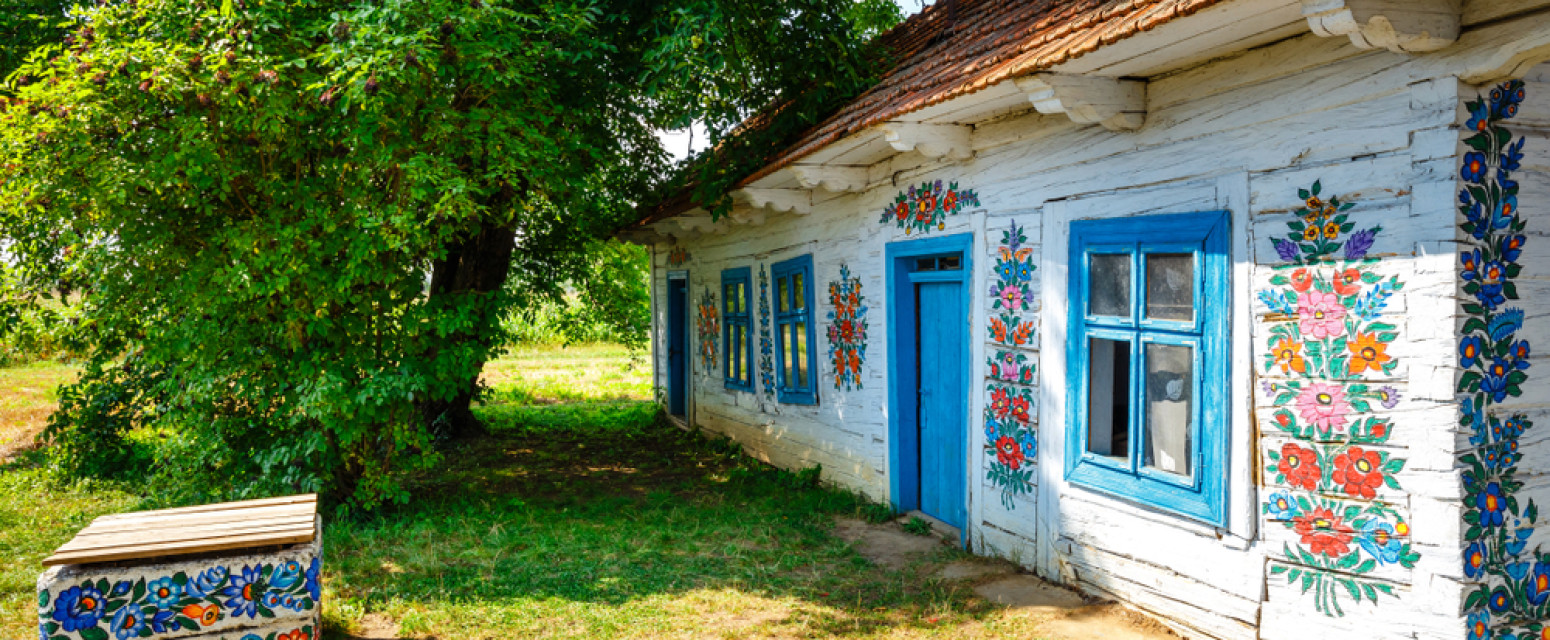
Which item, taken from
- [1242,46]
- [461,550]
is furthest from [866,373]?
[1242,46]

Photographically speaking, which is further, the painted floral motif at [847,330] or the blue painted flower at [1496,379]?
the painted floral motif at [847,330]

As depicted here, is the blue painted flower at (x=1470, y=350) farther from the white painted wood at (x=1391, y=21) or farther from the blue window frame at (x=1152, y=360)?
the white painted wood at (x=1391, y=21)

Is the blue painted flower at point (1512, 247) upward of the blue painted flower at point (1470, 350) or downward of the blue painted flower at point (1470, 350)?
upward

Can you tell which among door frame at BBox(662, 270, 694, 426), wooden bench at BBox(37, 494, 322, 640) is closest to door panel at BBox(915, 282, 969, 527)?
wooden bench at BBox(37, 494, 322, 640)

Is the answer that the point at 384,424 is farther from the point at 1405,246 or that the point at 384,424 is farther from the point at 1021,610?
the point at 1405,246

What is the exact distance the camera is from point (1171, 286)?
4.54 meters

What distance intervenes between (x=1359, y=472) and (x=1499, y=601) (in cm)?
62

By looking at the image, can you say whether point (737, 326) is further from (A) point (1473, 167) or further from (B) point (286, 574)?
(A) point (1473, 167)

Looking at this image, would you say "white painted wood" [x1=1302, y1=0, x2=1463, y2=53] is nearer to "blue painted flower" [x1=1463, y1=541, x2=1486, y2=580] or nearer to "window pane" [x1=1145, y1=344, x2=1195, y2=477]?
"window pane" [x1=1145, y1=344, x2=1195, y2=477]

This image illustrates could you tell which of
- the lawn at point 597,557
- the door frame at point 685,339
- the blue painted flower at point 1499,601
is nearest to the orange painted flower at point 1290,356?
the blue painted flower at point 1499,601

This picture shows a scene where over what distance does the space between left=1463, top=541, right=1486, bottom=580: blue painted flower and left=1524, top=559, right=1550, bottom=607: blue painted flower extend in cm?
31

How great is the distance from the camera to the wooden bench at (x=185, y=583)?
4.07 metres

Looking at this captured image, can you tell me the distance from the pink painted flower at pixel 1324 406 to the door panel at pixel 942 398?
2477 mm

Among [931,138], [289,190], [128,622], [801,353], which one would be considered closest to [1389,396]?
[931,138]
